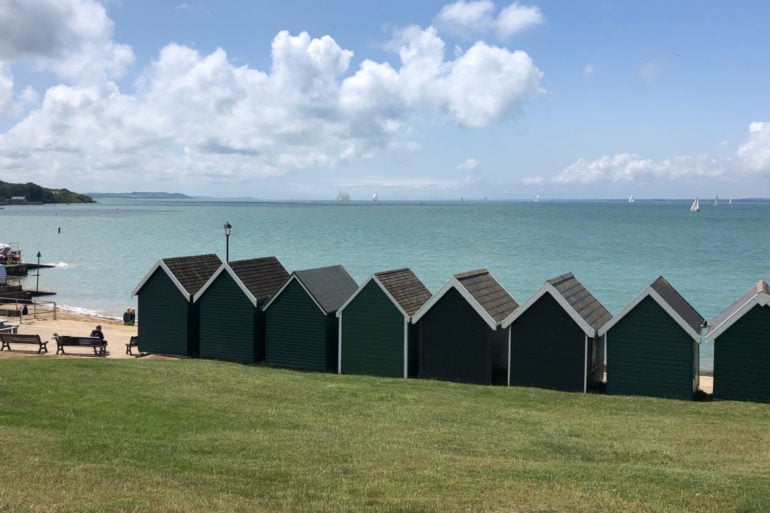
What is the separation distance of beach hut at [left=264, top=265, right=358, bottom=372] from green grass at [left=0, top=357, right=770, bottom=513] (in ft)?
7.51

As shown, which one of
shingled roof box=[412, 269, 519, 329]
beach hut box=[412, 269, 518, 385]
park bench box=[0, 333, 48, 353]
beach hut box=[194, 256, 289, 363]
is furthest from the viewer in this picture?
park bench box=[0, 333, 48, 353]

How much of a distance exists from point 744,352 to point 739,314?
3.56 feet

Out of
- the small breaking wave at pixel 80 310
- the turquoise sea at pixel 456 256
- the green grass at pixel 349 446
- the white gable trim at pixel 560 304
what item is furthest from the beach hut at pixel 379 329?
the small breaking wave at pixel 80 310

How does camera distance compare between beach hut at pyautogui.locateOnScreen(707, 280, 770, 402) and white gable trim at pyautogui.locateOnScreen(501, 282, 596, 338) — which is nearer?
beach hut at pyautogui.locateOnScreen(707, 280, 770, 402)

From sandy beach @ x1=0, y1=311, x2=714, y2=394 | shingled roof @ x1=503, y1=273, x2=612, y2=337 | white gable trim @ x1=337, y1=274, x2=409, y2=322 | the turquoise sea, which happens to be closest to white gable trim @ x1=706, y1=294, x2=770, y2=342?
Result: sandy beach @ x1=0, y1=311, x2=714, y2=394

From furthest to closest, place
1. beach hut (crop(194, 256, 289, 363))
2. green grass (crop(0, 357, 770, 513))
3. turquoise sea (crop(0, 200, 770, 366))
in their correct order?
turquoise sea (crop(0, 200, 770, 366)), beach hut (crop(194, 256, 289, 363)), green grass (crop(0, 357, 770, 513))

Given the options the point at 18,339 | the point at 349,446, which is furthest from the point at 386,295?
the point at 18,339

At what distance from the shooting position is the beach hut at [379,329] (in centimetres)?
2273

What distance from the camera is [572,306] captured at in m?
20.8

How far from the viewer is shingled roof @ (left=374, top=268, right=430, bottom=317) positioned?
2291 cm

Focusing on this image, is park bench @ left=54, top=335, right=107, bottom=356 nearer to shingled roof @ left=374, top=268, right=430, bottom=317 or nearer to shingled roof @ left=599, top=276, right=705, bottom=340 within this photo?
shingled roof @ left=374, top=268, right=430, bottom=317

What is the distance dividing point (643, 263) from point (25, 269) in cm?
6707

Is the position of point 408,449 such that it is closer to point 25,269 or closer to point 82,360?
point 82,360

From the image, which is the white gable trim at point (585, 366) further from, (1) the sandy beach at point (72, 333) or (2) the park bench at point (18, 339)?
(2) the park bench at point (18, 339)
